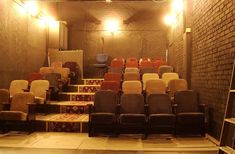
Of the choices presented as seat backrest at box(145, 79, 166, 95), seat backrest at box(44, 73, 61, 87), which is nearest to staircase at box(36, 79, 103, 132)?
seat backrest at box(44, 73, 61, 87)

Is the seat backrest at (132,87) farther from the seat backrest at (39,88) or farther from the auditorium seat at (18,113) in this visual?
the auditorium seat at (18,113)

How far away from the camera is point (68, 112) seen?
8.02 metres

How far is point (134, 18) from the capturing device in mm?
13773

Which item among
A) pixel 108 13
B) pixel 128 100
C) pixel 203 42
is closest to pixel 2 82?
pixel 128 100

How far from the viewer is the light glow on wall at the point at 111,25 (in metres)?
13.8

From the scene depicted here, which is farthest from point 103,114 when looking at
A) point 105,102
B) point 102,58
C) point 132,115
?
point 102,58

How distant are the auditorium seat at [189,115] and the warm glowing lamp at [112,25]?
759 centimetres

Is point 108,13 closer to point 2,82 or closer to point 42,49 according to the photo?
point 42,49

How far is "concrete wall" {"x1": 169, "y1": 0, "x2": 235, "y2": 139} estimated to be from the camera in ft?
17.5

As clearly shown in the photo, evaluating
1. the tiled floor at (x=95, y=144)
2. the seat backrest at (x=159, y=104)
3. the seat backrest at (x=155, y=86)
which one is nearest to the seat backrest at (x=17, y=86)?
the tiled floor at (x=95, y=144)

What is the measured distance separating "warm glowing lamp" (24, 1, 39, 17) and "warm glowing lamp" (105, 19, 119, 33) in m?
3.49

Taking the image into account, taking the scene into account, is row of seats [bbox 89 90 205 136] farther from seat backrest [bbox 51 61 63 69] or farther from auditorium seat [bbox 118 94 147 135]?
seat backrest [bbox 51 61 63 69]

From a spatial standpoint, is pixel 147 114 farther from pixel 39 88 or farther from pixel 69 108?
pixel 39 88

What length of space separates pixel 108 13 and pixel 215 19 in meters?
8.07
